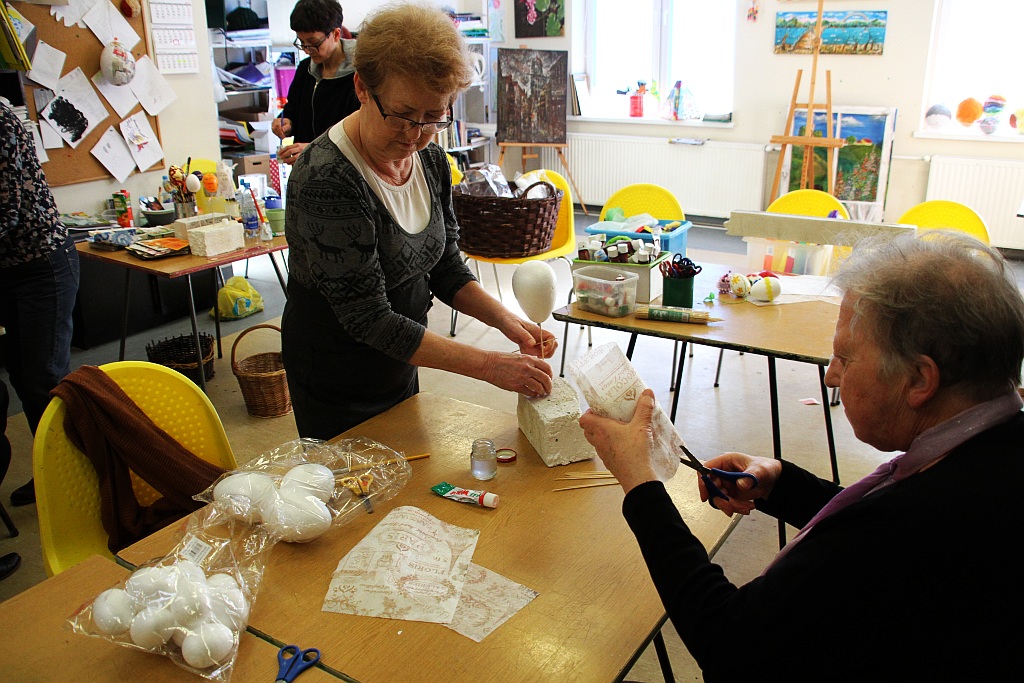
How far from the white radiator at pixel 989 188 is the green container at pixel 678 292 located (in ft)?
14.0

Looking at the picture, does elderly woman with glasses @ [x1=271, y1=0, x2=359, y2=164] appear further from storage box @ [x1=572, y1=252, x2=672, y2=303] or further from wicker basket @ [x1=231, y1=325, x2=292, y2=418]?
storage box @ [x1=572, y1=252, x2=672, y2=303]

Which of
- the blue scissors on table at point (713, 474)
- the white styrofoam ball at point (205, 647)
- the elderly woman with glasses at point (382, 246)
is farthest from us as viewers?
the elderly woman with glasses at point (382, 246)

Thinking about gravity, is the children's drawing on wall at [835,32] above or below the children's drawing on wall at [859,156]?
above

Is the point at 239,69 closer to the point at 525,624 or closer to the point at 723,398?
the point at 723,398

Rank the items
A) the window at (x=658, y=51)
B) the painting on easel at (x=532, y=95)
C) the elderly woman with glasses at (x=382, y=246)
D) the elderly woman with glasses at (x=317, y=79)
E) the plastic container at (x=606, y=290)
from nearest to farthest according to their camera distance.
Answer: the elderly woman with glasses at (x=382, y=246), the plastic container at (x=606, y=290), the elderly woman with glasses at (x=317, y=79), the painting on easel at (x=532, y=95), the window at (x=658, y=51)

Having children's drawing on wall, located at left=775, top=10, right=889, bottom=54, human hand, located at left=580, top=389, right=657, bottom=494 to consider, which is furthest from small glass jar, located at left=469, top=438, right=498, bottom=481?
children's drawing on wall, located at left=775, top=10, right=889, bottom=54

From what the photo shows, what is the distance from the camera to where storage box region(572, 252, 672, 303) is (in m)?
2.70

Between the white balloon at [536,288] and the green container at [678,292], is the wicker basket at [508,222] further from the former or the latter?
the white balloon at [536,288]

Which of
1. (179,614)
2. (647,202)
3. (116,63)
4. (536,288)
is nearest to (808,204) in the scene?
(647,202)

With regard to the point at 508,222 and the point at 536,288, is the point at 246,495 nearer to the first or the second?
the point at 536,288

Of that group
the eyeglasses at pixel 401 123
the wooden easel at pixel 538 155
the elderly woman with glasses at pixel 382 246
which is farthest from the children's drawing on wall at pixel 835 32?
the eyeglasses at pixel 401 123

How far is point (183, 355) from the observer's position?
3945 millimetres

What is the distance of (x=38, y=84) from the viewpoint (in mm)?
4016

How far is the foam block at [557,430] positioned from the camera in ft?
5.28
